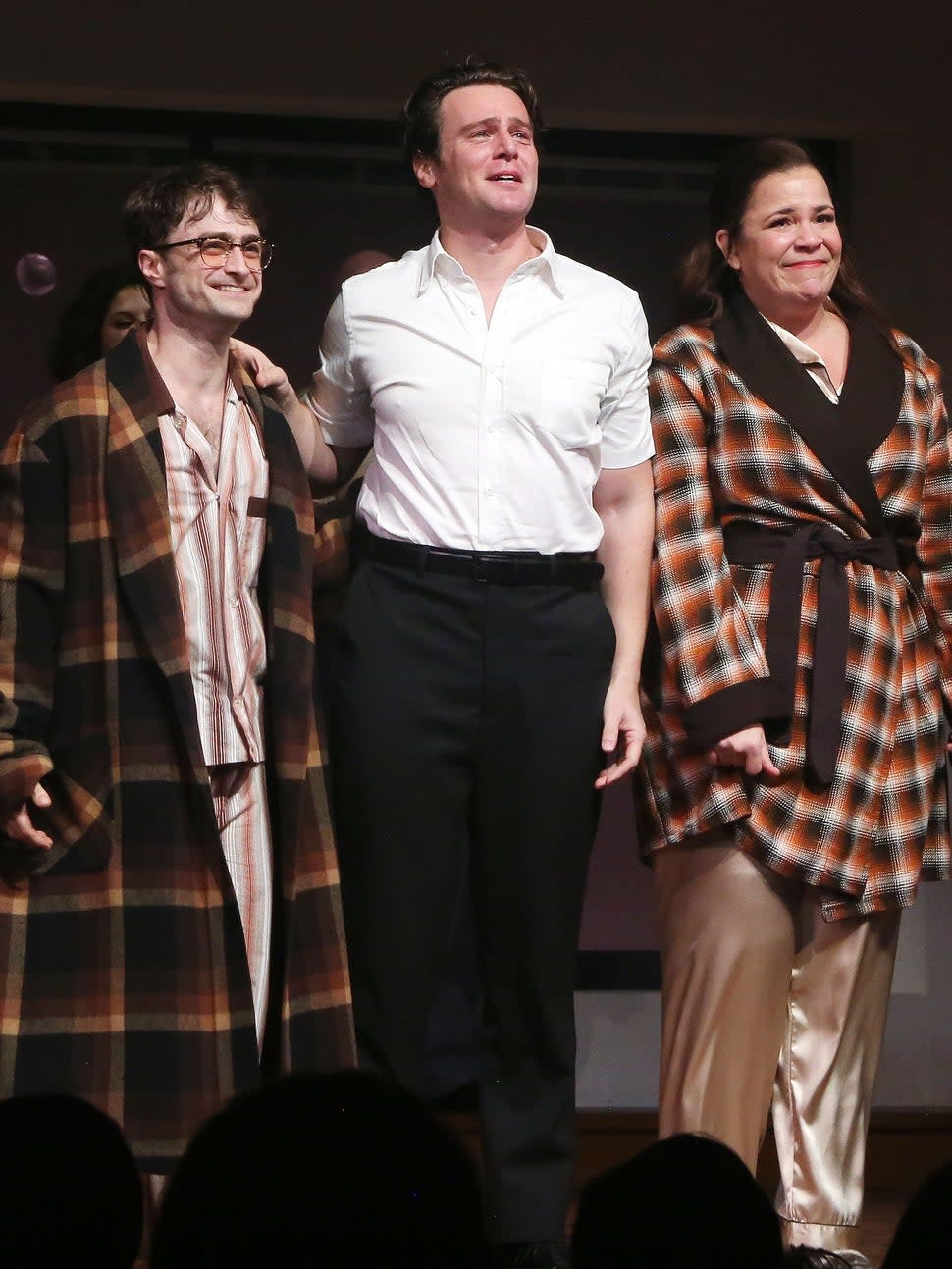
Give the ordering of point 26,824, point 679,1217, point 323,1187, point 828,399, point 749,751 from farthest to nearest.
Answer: point 828,399 → point 749,751 → point 26,824 → point 679,1217 → point 323,1187

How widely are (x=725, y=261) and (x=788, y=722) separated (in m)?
0.79

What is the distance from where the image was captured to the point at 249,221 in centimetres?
270

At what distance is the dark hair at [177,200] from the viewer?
2.68m

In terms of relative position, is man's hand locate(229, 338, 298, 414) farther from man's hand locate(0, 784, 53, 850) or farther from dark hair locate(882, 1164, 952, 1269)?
dark hair locate(882, 1164, 952, 1269)

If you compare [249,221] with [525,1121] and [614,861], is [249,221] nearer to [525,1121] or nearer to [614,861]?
[525,1121]

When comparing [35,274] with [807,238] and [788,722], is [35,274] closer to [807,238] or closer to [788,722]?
[807,238]

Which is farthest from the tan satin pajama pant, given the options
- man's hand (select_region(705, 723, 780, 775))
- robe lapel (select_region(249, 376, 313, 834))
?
robe lapel (select_region(249, 376, 313, 834))

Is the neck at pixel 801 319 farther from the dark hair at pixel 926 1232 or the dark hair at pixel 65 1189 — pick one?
the dark hair at pixel 65 1189

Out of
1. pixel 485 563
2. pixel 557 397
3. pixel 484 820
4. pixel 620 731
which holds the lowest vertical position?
pixel 484 820

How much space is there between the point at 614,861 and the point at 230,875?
1536 millimetres

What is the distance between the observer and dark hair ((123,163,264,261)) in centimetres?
268

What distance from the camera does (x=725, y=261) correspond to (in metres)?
3.14

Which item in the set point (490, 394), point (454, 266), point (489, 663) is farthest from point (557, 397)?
point (489, 663)

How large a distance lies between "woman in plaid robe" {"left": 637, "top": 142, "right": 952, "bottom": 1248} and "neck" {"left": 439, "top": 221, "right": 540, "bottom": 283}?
0.32 m
